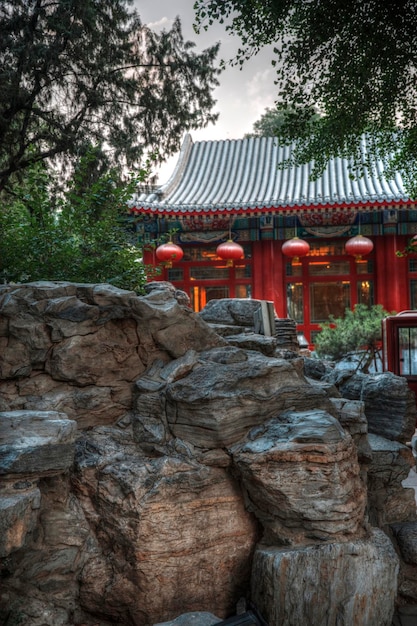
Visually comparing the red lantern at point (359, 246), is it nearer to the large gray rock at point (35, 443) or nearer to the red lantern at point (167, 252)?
the red lantern at point (167, 252)

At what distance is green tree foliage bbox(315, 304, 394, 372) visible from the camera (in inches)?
433

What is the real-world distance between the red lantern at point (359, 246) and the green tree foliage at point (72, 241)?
748 centimetres

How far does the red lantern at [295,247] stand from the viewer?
12.6m

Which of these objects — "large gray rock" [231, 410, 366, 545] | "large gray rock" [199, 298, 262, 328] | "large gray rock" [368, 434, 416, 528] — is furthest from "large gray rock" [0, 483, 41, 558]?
"large gray rock" [368, 434, 416, 528]

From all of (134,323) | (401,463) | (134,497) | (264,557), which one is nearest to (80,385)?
(134,323)

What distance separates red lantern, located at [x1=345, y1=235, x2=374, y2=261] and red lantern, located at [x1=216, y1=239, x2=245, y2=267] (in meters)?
2.77

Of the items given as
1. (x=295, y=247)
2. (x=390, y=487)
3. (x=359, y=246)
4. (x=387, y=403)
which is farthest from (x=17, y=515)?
(x=359, y=246)

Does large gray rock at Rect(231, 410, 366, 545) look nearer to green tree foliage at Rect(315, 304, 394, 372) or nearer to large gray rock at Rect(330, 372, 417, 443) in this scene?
large gray rock at Rect(330, 372, 417, 443)

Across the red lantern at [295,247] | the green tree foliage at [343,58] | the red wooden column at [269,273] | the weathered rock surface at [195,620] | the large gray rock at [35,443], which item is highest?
the green tree foliage at [343,58]

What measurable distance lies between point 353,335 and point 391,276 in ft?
9.80

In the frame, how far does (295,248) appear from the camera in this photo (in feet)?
41.4

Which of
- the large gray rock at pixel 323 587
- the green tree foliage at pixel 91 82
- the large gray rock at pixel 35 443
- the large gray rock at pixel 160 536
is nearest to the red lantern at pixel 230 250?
the green tree foliage at pixel 91 82

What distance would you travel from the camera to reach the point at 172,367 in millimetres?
4191

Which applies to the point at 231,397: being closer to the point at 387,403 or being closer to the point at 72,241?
the point at 387,403
